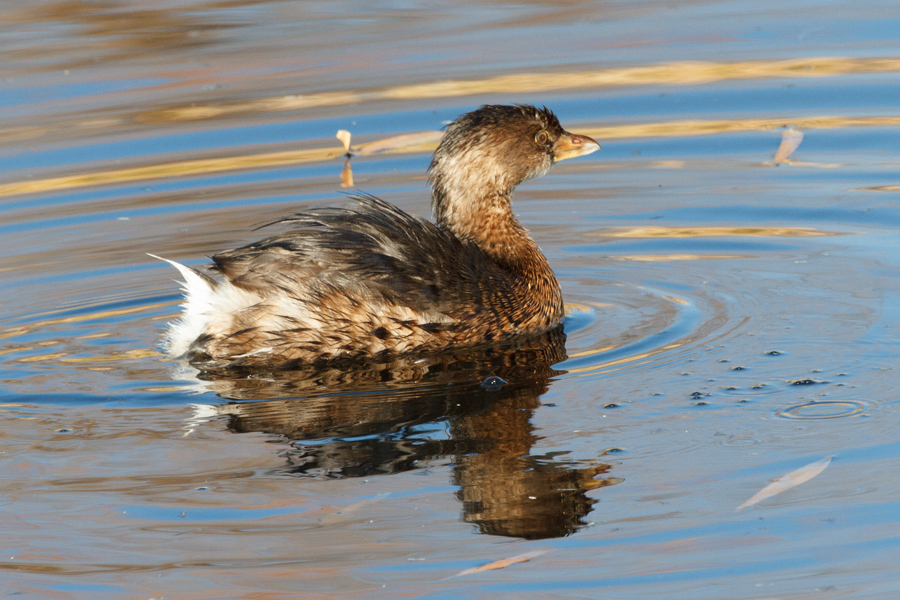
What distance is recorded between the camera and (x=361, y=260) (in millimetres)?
6188

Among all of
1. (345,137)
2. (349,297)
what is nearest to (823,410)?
(349,297)

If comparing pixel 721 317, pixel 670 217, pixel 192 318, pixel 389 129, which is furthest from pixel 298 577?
pixel 389 129

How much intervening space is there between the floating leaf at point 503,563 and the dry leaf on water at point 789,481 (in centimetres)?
74

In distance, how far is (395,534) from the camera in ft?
14.3

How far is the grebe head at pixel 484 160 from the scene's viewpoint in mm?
7043

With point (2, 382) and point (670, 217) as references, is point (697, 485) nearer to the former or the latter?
point (2, 382)

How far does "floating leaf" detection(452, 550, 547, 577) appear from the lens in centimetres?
412

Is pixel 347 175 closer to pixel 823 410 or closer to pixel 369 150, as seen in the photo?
pixel 369 150

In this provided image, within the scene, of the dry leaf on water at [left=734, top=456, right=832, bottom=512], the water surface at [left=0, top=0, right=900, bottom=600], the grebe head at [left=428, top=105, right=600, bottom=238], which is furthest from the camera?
the grebe head at [left=428, top=105, right=600, bottom=238]

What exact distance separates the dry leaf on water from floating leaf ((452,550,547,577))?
743 mm

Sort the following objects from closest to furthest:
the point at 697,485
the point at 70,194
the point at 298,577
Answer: the point at 298,577
the point at 697,485
the point at 70,194

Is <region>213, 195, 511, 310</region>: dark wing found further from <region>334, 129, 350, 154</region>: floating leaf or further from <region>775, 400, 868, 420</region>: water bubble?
<region>334, 129, 350, 154</region>: floating leaf

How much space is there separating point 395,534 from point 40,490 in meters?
Result: 1.48

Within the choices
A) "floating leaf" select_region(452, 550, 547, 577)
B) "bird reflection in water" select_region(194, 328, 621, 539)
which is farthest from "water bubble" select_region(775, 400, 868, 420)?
"floating leaf" select_region(452, 550, 547, 577)
